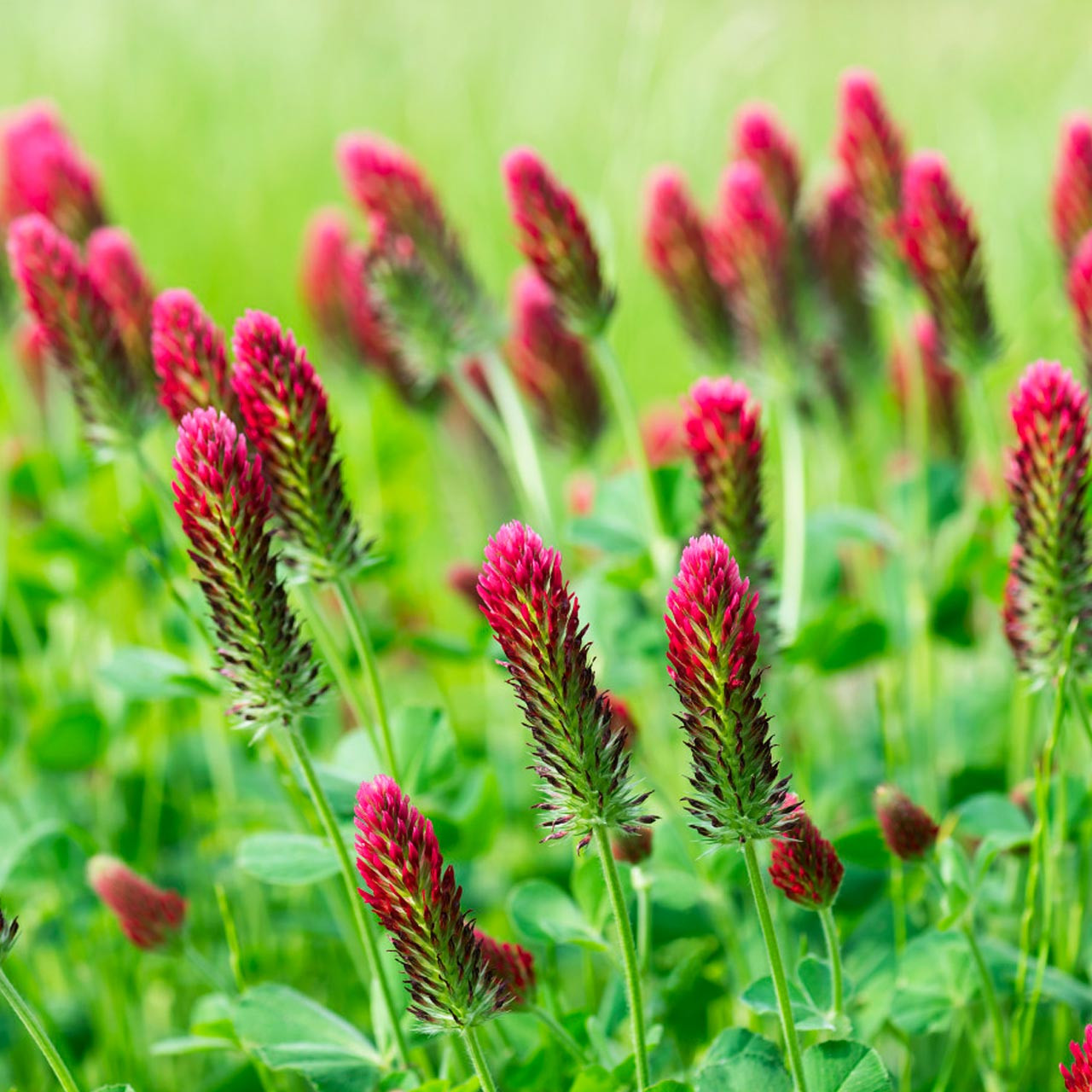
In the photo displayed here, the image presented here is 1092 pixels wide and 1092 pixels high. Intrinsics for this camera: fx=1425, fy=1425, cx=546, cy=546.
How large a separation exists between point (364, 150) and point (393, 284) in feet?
0.73

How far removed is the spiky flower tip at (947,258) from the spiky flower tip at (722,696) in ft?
3.65

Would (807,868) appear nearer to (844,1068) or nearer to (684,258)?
(844,1068)

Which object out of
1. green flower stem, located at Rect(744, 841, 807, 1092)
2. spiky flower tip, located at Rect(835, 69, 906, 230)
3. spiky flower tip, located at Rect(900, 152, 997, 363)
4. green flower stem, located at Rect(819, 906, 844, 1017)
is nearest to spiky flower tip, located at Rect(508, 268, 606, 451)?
spiky flower tip, located at Rect(835, 69, 906, 230)

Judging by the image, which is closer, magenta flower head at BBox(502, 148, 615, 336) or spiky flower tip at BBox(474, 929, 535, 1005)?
spiky flower tip at BBox(474, 929, 535, 1005)

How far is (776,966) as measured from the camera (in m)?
1.17

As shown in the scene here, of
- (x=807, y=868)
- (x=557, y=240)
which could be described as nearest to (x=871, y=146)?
(x=557, y=240)

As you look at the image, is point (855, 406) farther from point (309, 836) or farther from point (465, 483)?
point (309, 836)

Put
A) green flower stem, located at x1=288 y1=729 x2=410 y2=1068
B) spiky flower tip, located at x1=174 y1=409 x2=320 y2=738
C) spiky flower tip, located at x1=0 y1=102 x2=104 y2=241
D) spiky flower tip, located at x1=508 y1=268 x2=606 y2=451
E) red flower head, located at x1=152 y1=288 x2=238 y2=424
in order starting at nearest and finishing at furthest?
spiky flower tip, located at x1=174 y1=409 x2=320 y2=738
green flower stem, located at x1=288 y1=729 x2=410 y2=1068
red flower head, located at x1=152 y1=288 x2=238 y2=424
spiky flower tip, located at x1=0 y1=102 x2=104 y2=241
spiky flower tip, located at x1=508 y1=268 x2=606 y2=451

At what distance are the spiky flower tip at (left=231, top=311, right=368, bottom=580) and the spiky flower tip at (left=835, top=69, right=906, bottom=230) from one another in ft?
4.31

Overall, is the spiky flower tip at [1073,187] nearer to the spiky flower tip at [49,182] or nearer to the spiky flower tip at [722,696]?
the spiky flower tip at [722,696]

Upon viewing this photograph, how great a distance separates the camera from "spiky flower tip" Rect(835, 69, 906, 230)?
2396 mm

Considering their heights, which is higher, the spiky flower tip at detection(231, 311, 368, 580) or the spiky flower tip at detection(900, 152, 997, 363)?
the spiky flower tip at detection(900, 152, 997, 363)

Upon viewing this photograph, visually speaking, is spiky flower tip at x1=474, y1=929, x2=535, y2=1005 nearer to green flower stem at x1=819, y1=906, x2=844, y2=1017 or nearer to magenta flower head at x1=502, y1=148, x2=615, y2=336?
green flower stem at x1=819, y1=906, x2=844, y2=1017

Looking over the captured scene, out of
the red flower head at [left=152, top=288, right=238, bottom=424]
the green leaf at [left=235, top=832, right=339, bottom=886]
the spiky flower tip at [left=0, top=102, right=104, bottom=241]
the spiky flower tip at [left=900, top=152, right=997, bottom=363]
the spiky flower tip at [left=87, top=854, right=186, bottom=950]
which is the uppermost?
the spiky flower tip at [left=0, top=102, right=104, bottom=241]
